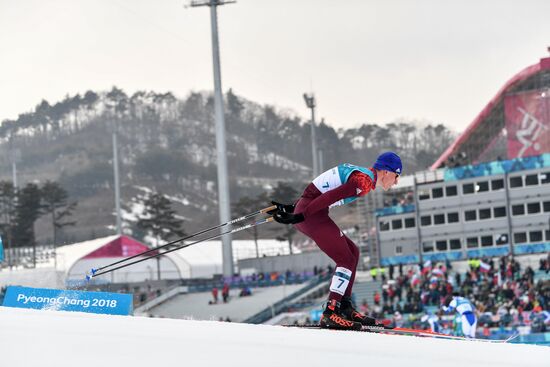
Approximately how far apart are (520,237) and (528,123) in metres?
12.3

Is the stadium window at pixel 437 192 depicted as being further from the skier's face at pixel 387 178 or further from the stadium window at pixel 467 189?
the skier's face at pixel 387 178

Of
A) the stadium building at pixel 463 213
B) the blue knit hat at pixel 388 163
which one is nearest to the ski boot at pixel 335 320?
the blue knit hat at pixel 388 163

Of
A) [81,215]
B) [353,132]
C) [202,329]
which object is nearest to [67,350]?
[202,329]

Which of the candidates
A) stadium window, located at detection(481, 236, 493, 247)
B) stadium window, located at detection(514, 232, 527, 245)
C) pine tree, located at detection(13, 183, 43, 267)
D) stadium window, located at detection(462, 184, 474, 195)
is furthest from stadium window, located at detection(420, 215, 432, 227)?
pine tree, located at detection(13, 183, 43, 267)

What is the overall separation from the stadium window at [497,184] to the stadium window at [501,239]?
2193 millimetres

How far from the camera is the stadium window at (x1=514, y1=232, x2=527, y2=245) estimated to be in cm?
4797

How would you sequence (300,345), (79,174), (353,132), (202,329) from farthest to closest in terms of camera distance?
(79,174) → (353,132) → (202,329) → (300,345)

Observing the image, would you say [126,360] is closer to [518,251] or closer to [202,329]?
[202,329]

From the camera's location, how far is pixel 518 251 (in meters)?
48.0

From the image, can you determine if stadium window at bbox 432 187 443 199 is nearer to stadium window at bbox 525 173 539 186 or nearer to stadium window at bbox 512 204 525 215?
stadium window at bbox 512 204 525 215

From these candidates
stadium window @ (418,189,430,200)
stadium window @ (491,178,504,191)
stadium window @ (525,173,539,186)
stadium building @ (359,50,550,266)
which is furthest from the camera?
stadium window @ (418,189,430,200)

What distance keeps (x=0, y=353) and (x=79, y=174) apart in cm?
14235

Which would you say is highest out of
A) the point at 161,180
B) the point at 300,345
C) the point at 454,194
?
the point at 161,180

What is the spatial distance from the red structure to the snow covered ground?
48.2 meters
